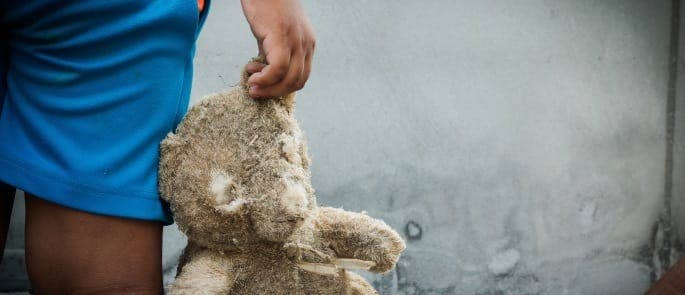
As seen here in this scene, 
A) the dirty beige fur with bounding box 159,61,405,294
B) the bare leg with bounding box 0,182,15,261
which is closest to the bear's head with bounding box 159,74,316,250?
the dirty beige fur with bounding box 159,61,405,294

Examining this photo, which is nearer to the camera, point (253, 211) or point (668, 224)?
point (253, 211)

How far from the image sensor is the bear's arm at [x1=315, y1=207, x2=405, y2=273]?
1025 mm

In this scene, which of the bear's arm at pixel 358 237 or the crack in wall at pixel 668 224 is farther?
the crack in wall at pixel 668 224

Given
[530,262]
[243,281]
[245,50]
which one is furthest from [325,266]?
[530,262]

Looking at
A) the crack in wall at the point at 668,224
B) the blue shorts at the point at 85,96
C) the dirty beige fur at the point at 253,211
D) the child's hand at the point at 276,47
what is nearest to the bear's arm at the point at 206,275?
the dirty beige fur at the point at 253,211

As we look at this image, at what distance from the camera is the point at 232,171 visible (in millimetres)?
970

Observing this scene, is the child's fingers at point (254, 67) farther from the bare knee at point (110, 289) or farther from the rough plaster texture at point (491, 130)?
the rough plaster texture at point (491, 130)

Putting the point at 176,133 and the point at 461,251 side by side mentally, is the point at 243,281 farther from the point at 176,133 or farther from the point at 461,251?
the point at 461,251

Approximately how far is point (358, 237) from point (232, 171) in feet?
0.77

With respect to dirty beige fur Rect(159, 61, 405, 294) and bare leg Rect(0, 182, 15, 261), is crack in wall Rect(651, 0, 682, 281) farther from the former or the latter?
bare leg Rect(0, 182, 15, 261)

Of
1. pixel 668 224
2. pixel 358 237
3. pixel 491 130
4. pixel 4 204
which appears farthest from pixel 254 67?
pixel 668 224

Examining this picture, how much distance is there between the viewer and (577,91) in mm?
2604

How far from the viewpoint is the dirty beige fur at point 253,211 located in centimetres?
95

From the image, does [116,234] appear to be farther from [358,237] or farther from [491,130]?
[491,130]
